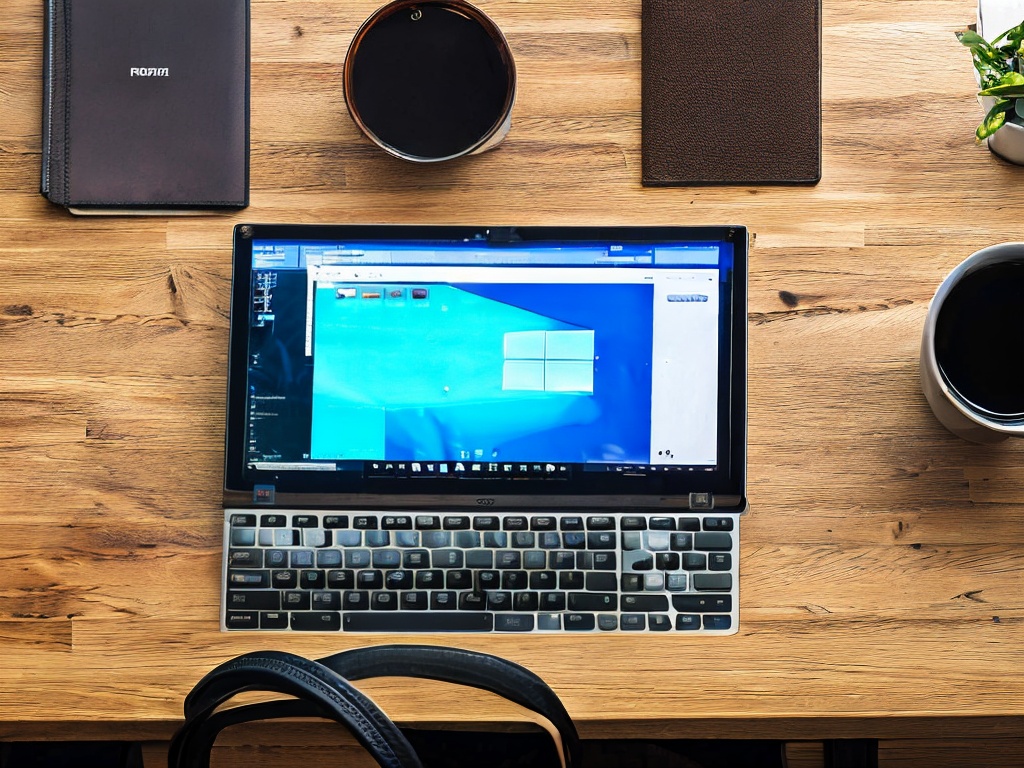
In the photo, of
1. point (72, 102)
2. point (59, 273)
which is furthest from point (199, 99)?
point (59, 273)

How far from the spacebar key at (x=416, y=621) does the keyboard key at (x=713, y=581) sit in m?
0.21

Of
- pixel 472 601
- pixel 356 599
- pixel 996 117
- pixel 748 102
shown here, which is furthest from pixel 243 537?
pixel 996 117

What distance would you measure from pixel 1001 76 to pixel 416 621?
748mm

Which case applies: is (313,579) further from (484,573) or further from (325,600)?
(484,573)

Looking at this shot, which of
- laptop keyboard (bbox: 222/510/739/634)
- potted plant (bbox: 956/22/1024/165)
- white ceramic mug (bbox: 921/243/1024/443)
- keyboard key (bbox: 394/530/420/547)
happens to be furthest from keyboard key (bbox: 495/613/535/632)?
potted plant (bbox: 956/22/1024/165)

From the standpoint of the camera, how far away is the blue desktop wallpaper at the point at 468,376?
2.56ft

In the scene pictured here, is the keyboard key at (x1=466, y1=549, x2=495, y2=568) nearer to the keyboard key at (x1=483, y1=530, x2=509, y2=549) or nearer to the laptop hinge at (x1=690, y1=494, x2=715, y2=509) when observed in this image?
the keyboard key at (x1=483, y1=530, x2=509, y2=549)

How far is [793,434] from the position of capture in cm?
82

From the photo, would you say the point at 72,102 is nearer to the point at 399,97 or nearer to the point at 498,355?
the point at 399,97

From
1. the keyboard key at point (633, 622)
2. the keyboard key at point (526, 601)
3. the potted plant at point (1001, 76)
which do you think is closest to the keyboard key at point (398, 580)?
the keyboard key at point (526, 601)

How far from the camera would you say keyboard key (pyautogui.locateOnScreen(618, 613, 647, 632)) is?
77 centimetres

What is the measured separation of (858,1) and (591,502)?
60cm

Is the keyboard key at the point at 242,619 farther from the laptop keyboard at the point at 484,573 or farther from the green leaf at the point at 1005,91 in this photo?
the green leaf at the point at 1005,91

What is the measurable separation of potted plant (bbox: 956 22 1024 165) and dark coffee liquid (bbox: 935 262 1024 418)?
0.47ft
